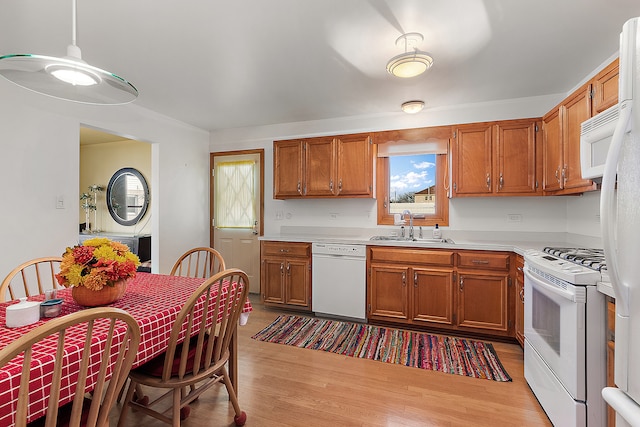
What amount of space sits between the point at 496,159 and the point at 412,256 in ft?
4.31

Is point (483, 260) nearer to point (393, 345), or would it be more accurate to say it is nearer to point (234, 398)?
point (393, 345)

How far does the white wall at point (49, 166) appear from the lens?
2.43 metres

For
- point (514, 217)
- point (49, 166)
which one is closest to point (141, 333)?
point (49, 166)

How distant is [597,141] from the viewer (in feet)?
5.79

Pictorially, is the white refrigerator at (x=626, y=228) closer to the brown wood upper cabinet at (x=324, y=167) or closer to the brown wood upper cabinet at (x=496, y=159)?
the brown wood upper cabinet at (x=496, y=159)

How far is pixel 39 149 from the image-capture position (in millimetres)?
2609

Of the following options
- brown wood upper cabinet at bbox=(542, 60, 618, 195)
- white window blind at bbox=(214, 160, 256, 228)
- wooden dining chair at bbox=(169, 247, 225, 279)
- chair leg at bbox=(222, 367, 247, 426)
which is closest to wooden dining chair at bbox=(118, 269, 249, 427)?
chair leg at bbox=(222, 367, 247, 426)

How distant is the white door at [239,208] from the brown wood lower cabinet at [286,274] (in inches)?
28.7

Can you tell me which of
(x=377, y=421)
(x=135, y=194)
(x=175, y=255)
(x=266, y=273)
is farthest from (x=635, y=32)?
(x=135, y=194)

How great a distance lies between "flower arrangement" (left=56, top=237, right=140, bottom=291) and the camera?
1.34 metres

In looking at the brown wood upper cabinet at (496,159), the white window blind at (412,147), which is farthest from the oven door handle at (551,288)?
the white window blind at (412,147)

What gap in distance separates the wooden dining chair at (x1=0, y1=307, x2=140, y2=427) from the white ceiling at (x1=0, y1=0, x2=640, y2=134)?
1743 mm

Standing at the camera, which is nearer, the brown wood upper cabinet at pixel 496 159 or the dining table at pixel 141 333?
the dining table at pixel 141 333

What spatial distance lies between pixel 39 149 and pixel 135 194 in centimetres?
259
